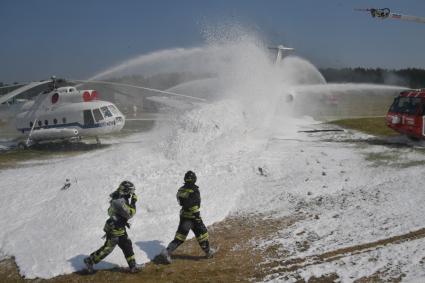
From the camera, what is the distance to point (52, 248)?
8.10 m

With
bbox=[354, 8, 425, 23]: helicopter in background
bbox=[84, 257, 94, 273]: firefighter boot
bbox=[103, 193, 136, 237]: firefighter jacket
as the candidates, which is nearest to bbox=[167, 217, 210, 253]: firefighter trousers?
bbox=[103, 193, 136, 237]: firefighter jacket

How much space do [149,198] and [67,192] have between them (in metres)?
2.37

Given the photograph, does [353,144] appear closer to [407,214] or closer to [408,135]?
[408,135]

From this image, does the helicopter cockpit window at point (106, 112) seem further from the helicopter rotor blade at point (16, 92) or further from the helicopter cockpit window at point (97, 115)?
the helicopter rotor blade at point (16, 92)

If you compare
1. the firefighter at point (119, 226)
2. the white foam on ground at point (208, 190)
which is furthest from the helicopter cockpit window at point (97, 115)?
→ the firefighter at point (119, 226)

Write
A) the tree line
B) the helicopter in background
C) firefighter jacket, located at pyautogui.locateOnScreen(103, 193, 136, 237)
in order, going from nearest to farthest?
1. firefighter jacket, located at pyautogui.locateOnScreen(103, 193, 136, 237)
2. the helicopter in background
3. the tree line

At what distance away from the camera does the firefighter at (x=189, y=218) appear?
23.8 feet

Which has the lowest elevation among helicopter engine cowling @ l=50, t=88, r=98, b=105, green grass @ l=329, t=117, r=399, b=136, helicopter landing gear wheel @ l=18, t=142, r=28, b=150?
helicopter landing gear wheel @ l=18, t=142, r=28, b=150

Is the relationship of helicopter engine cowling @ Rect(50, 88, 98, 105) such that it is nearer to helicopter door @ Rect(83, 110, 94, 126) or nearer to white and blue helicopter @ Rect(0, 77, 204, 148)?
white and blue helicopter @ Rect(0, 77, 204, 148)

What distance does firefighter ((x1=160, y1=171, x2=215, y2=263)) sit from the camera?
7.25 meters

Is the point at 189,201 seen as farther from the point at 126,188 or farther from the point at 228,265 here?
the point at 228,265

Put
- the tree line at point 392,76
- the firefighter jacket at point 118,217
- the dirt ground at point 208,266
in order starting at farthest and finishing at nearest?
the tree line at point 392,76 → the firefighter jacket at point 118,217 → the dirt ground at point 208,266

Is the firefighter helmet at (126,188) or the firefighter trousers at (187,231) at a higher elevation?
the firefighter helmet at (126,188)

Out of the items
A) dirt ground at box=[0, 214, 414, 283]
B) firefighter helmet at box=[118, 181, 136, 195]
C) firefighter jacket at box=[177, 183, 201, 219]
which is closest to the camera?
dirt ground at box=[0, 214, 414, 283]
